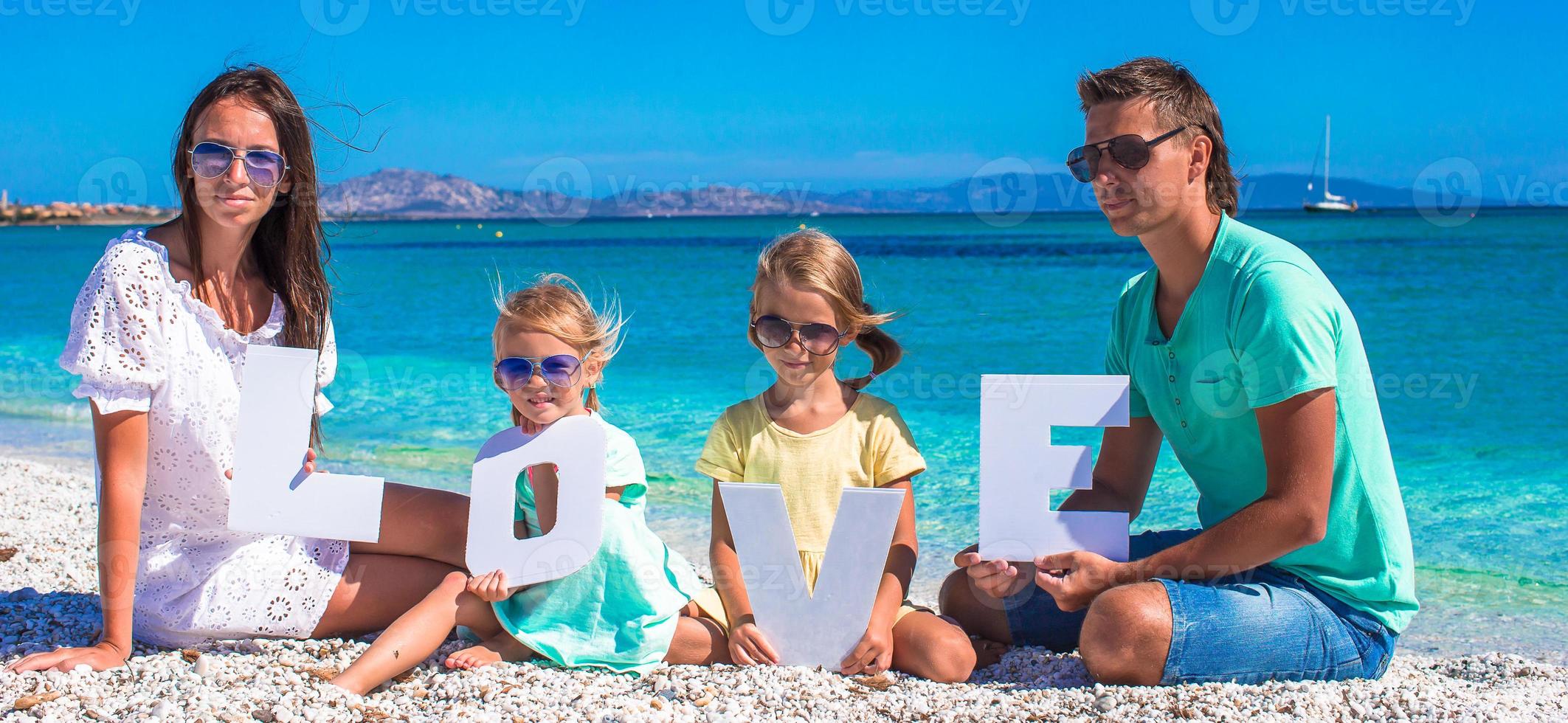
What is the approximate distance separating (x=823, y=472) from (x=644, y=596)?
0.66m

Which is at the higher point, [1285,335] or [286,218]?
[286,218]

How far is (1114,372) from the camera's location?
12.3 feet

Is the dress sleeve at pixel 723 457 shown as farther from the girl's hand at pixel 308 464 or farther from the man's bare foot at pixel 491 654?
the girl's hand at pixel 308 464

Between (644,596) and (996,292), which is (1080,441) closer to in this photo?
(644,596)

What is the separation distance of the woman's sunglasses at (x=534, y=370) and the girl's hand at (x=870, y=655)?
1.17 metres

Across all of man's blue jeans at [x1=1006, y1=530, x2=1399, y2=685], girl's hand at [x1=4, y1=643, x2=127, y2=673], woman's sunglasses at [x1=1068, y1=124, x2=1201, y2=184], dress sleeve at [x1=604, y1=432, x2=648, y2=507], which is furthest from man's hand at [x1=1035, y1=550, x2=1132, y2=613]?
girl's hand at [x1=4, y1=643, x2=127, y2=673]

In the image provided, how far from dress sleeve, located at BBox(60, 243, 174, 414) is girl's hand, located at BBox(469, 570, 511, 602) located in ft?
3.61

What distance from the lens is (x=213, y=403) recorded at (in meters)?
3.41

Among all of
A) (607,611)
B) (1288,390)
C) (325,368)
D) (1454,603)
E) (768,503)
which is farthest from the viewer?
(1454,603)

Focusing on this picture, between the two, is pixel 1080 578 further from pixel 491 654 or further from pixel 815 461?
pixel 491 654

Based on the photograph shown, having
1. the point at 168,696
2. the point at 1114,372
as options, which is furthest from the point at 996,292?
the point at 168,696

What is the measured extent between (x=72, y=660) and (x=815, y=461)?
2215mm

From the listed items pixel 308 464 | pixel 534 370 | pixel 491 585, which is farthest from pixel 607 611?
pixel 308 464

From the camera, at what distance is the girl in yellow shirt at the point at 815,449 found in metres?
3.39
